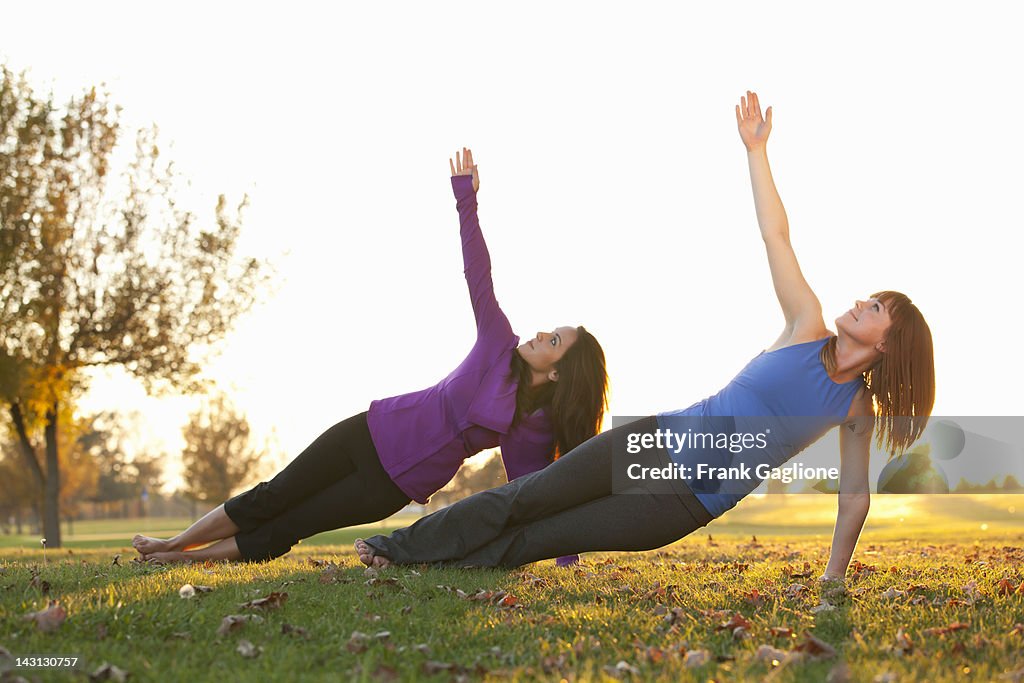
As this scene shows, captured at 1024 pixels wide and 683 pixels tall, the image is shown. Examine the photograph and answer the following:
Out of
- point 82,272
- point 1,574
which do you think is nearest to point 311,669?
point 1,574

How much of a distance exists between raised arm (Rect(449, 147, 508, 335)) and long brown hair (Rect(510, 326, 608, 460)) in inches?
16.4

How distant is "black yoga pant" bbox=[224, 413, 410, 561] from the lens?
24.7ft

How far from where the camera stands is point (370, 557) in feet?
23.1

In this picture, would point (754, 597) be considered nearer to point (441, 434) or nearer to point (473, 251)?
point (441, 434)

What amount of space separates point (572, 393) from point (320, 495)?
7.32ft

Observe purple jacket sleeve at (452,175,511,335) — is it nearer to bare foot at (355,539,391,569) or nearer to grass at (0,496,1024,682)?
bare foot at (355,539,391,569)

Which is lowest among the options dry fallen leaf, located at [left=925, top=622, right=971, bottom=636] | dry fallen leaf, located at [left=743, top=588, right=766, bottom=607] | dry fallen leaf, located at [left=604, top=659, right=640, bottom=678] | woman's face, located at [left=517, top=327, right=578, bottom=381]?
dry fallen leaf, located at [left=925, top=622, right=971, bottom=636]

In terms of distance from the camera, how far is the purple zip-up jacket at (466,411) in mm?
7367

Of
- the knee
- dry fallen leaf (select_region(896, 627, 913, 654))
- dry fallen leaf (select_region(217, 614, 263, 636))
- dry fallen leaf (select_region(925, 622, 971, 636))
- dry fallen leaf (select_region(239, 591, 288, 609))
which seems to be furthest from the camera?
the knee

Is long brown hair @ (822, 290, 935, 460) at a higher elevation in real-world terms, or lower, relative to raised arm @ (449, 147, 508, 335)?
lower

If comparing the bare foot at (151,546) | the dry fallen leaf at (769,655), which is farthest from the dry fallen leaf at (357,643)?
the bare foot at (151,546)

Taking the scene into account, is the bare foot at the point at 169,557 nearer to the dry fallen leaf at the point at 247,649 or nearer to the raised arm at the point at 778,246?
the dry fallen leaf at the point at 247,649

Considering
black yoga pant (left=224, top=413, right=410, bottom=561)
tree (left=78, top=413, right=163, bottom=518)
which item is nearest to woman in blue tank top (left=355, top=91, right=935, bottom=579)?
black yoga pant (left=224, top=413, right=410, bottom=561)

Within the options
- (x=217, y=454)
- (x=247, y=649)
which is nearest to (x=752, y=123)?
(x=247, y=649)
